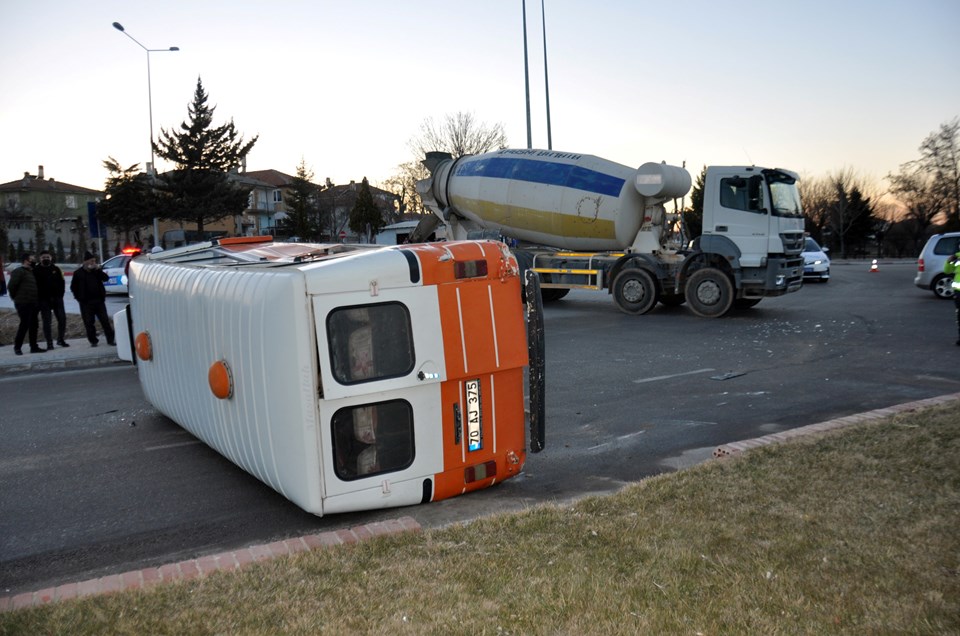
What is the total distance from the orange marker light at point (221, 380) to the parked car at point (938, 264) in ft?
61.8

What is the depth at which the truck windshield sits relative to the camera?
16.5 m

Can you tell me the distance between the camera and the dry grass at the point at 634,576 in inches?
147

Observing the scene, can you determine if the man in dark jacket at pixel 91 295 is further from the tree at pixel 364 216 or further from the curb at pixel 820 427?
the tree at pixel 364 216

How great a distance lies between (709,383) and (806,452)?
401 centimetres

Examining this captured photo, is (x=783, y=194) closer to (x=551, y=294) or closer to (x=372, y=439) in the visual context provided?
(x=551, y=294)

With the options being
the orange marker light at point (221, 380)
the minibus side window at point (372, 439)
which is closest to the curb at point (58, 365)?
the orange marker light at point (221, 380)

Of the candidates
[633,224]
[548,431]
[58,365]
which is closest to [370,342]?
[548,431]

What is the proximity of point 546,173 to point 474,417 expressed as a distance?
13679 mm

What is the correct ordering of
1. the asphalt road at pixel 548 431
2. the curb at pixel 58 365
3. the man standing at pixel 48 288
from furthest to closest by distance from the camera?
the man standing at pixel 48 288 → the curb at pixel 58 365 → the asphalt road at pixel 548 431

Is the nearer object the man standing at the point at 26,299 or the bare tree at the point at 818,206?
the man standing at the point at 26,299

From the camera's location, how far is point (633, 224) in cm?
1819

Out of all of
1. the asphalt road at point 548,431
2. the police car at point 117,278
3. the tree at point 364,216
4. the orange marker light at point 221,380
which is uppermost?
the tree at point 364,216

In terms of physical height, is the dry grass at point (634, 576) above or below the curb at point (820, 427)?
below

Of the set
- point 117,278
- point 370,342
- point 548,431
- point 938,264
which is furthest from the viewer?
point 117,278
